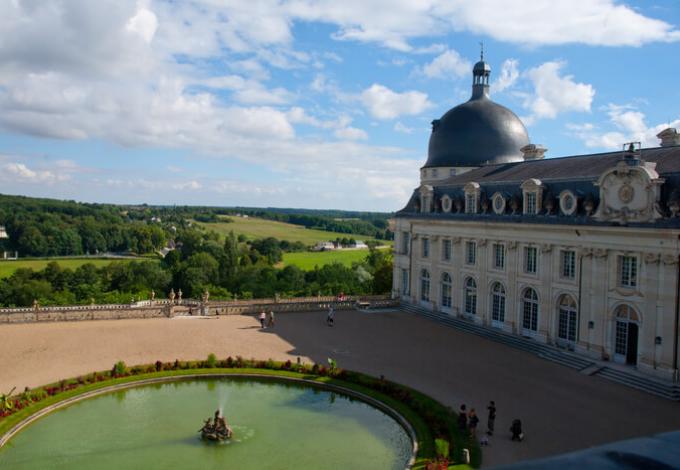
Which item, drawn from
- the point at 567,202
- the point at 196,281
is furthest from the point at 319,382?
the point at 196,281

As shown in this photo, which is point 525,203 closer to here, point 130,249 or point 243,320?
point 243,320

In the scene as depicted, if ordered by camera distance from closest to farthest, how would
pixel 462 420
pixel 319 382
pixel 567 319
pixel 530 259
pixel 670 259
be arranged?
pixel 462 420, pixel 670 259, pixel 319 382, pixel 567 319, pixel 530 259

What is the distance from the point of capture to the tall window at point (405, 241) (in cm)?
5053

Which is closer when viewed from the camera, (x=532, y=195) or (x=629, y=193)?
(x=629, y=193)

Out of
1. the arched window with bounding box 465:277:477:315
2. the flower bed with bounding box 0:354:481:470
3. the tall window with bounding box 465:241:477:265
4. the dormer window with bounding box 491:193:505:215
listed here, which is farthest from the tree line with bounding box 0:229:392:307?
the flower bed with bounding box 0:354:481:470

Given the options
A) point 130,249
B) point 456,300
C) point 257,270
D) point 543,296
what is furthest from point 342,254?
point 543,296

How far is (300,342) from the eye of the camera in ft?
119

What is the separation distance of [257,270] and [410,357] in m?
43.8

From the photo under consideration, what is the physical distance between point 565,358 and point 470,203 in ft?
45.3

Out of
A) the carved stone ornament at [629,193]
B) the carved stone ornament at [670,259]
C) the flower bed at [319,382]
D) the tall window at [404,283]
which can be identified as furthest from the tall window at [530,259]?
the flower bed at [319,382]

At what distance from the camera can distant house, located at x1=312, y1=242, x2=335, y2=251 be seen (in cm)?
15204

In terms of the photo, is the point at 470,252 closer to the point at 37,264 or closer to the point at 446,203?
the point at 446,203

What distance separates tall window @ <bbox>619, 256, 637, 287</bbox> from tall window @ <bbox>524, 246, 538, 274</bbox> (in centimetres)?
634

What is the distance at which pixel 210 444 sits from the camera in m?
21.5
